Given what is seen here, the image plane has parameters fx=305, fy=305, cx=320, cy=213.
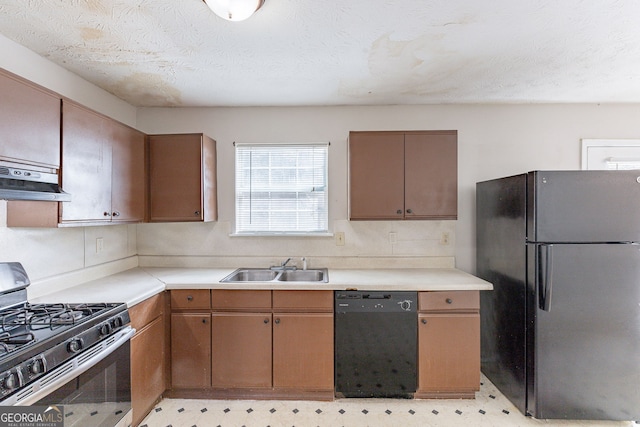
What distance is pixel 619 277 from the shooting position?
1.97 meters

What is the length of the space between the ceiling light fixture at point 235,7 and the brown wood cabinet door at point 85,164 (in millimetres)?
1094

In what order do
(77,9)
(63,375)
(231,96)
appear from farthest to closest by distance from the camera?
(231,96) → (77,9) → (63,375)

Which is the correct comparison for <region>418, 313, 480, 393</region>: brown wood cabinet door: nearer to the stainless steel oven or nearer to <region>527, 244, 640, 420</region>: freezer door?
<region>527, 244, 640, 420</region>: freezer door

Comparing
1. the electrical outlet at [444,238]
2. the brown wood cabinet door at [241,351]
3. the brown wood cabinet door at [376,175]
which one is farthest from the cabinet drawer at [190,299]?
the electrical outlet at [444,238]

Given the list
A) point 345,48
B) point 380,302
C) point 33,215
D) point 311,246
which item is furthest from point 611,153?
point 33,215

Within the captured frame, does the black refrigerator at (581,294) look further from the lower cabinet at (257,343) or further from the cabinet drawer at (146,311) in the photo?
the cabinet drawer at (146,311)

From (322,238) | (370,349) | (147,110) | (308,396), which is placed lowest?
(308,396)

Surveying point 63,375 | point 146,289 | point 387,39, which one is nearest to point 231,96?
point 387,39

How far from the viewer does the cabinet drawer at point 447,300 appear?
2234 millimetres

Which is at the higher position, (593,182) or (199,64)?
(199,64)

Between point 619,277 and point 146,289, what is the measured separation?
312cm

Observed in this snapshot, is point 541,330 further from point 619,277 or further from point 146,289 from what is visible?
point 146,289

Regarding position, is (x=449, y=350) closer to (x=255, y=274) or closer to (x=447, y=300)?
(x=447, y=300)

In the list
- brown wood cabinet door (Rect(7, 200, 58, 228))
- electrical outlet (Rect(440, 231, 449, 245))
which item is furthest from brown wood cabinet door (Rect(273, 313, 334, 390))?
brown wood cabinet door (Rect(7, 200, 58, 228))
